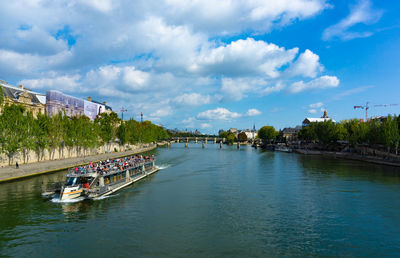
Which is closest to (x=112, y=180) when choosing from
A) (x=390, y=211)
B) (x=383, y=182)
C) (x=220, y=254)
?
(x=220, y=254)

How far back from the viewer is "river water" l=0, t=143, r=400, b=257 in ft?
81.6

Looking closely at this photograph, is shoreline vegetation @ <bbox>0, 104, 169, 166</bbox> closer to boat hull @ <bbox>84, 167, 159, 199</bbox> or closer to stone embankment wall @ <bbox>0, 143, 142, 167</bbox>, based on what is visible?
stone embankment wall @ <bbox>0, 143, 142, 167</bbox>

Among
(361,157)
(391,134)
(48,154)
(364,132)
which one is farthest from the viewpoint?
(364,132)

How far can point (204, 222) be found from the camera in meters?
31.7

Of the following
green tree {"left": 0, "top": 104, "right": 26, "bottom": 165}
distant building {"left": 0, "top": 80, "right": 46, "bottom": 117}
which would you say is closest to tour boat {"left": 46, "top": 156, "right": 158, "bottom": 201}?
green tree {"left": 0, "top": 104, "right": 26, "bottom": 165}

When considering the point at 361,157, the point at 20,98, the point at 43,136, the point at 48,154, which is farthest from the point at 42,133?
the point at 361,157

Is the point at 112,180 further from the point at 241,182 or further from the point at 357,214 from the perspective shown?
the point at 357,214

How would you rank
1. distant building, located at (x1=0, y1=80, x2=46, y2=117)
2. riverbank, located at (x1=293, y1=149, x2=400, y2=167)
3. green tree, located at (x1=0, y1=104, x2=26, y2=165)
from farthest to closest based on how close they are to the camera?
distant building, located at (x1=0, y1=80, x2=46, y2=117) → riverbank, located at (x1=293, y1=149, x2=400, y2=167) → green tree, located at (x1=0, y1=104, x2=26, y2=165)

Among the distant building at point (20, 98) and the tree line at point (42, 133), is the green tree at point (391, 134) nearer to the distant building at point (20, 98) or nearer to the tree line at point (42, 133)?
the tree line at point (42, 133)

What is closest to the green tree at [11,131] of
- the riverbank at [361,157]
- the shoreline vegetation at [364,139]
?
the riverbank at [361,157]

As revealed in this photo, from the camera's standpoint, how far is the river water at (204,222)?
24.9 metres

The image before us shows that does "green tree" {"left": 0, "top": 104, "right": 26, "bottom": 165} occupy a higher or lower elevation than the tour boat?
higher

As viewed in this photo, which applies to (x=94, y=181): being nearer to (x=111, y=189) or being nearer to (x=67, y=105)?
(x=111, y=189)

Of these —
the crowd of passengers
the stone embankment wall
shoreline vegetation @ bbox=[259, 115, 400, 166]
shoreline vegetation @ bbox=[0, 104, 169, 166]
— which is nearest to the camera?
the crowd of passengers
